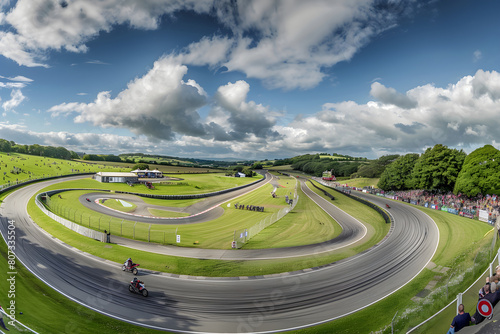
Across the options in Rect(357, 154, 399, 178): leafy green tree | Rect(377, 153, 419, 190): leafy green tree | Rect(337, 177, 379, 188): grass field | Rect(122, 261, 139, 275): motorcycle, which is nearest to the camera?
Rect(122, 261, 139, 275): motorcycle

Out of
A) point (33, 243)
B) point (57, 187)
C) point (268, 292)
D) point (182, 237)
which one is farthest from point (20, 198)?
point (268, 292)

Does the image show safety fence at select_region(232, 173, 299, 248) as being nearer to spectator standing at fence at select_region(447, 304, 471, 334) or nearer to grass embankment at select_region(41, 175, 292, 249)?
grass embankment at select_region(41, 175, 292, 249)

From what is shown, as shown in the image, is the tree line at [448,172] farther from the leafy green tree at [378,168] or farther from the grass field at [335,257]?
the leafy green tree at [378,168]

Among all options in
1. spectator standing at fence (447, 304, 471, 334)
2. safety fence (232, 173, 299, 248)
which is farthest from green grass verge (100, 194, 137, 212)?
spectator standing at fence (447, 304, 471, 334)

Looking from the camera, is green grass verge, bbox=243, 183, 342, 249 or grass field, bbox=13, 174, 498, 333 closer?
grass field, bbox=13, 174, 498, 333

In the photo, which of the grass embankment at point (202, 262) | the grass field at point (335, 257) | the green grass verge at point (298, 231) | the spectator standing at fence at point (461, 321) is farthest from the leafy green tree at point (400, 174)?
the spectator standing at fence at point (461, 321)
